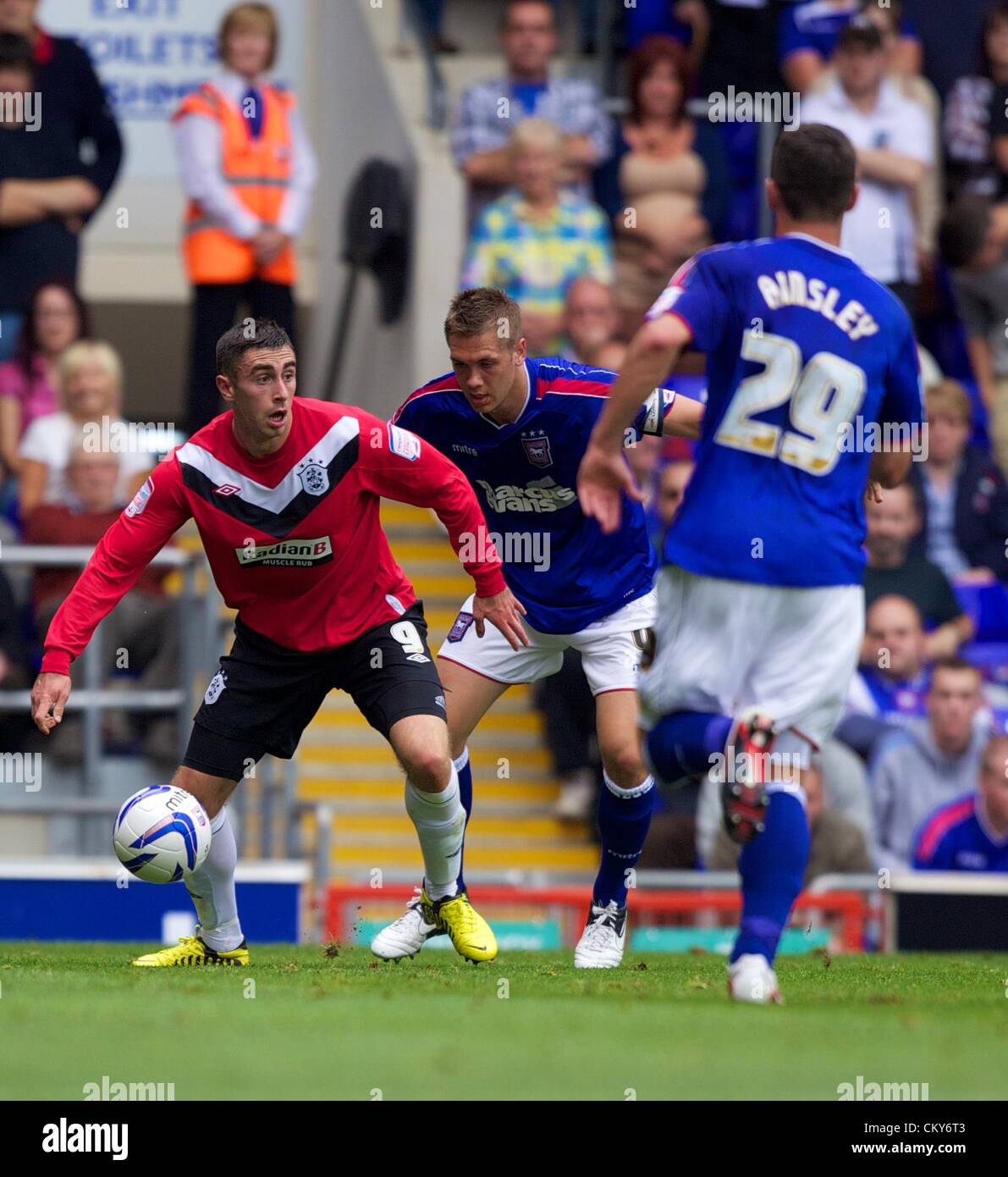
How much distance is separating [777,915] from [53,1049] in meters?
2.01

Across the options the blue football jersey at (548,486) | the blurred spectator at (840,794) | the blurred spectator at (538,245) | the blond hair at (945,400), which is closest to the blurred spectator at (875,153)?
the blond hair at (945,400)

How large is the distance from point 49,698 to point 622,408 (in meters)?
2.30

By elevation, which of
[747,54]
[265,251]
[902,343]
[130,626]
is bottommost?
[130,626]

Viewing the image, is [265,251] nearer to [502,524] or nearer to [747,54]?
[747,54]

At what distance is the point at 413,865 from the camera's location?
526 inches

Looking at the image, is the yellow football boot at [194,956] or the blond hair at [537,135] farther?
the blond hair at [537,135]

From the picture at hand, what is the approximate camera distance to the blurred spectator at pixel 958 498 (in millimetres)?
13898

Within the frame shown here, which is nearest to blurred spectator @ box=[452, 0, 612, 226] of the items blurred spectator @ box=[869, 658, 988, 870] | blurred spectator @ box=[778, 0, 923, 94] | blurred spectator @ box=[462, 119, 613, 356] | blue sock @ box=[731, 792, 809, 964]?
blurred spectator @ box=[462, 119, 613, 356]

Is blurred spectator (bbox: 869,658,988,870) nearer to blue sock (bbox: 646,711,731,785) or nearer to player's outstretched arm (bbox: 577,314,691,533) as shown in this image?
blue sock (bbox: 646,711,731,785)

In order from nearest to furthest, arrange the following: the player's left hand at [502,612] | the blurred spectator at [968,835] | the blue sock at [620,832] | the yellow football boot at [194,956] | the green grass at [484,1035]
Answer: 1. the green grass at [484,1035]
2. the player's left hand at [502,612]
3. the yellow football boot at [194,956]
4. the blue sock at [620,832]
5. the blurred spectator at [968,835]

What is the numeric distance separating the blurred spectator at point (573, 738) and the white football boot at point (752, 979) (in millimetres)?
7075

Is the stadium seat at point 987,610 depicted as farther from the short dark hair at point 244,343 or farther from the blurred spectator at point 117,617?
the short dark hair at point 244,343

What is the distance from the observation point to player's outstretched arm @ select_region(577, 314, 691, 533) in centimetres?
605
